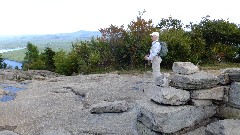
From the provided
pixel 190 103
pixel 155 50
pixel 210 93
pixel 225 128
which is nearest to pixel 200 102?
pixel 190 103

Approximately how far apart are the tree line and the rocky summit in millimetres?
6232

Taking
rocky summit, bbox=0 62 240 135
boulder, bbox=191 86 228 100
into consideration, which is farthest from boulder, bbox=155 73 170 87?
boulder, bbox=191 86 228 100

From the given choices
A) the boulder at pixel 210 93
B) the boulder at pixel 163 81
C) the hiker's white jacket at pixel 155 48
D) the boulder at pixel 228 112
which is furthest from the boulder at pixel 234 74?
the hiker's white jacket at pixel 155 48

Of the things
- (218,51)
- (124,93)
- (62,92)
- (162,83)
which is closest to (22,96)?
(62,92)

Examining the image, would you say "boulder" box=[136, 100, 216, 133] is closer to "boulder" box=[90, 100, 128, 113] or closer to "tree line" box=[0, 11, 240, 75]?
"boulder" box=[90, 100, 128, 113]

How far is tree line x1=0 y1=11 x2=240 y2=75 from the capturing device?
979 inches

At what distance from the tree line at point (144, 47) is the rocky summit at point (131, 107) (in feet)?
20.4

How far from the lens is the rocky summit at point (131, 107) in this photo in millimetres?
8703

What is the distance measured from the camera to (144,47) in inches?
989

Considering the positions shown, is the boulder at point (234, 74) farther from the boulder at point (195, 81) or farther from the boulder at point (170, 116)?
the boulder at point (170, 116)

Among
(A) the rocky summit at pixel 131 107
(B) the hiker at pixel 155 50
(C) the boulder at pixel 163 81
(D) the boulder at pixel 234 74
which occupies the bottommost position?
(A) the rocky summit at pixel 131 107

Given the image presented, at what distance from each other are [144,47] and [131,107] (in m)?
12.3

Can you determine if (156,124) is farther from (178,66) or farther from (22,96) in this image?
(22,96)

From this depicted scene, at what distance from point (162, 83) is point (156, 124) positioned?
4.69 ft
